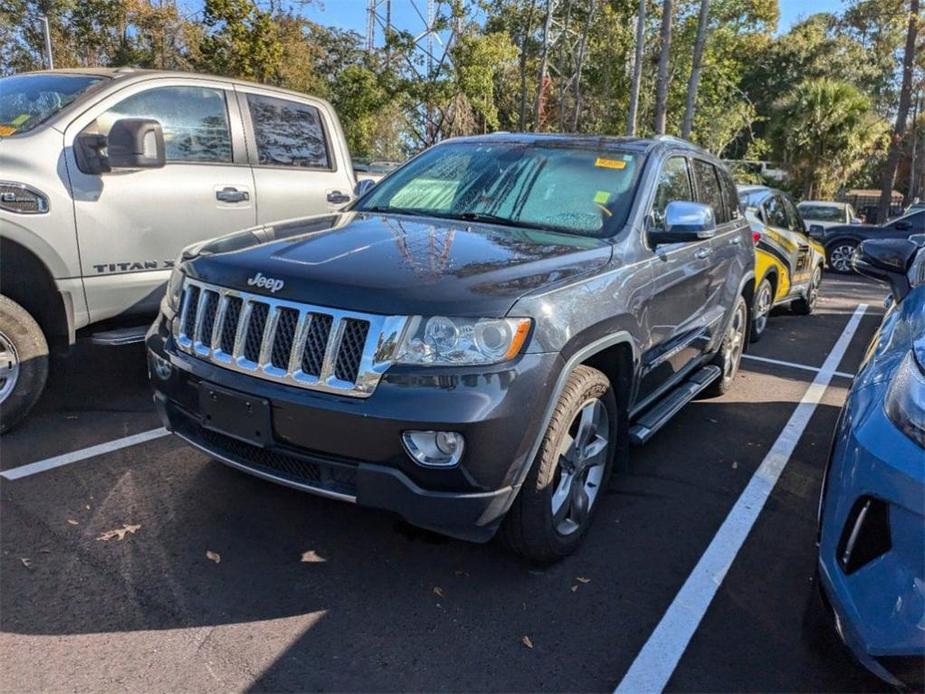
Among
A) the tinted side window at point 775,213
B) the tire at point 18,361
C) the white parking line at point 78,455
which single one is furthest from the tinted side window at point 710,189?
the tire at point 18,361

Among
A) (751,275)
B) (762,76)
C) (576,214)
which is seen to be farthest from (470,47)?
(762,76)

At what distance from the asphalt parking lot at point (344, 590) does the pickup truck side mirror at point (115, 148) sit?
1.56 m

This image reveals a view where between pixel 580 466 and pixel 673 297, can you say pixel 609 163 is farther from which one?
pixel 580 466

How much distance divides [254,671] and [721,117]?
98.4 feet

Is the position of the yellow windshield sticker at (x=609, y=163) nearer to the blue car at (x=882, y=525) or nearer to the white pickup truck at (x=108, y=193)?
the blue car at (x=882, y=525)

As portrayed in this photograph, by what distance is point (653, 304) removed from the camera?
3.70 m

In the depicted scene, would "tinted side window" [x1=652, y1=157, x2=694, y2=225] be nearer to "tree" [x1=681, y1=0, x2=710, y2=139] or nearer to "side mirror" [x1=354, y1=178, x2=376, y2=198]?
"side mirror" [x1=354, y1=178, x2=376, y2=198]

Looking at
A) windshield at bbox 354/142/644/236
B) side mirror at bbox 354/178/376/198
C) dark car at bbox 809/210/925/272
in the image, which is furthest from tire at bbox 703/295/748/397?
dark car at bbox 809/210/925/272

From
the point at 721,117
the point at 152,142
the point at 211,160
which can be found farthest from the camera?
the point at 721,117

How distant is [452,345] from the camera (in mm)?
2576

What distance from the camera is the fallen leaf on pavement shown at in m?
3.22

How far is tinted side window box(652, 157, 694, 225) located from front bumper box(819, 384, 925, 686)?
1.89 m

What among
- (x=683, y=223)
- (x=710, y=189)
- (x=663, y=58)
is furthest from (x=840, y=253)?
(x=683, y=223)

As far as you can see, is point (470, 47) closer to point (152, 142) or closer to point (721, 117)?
point (721, 117)
